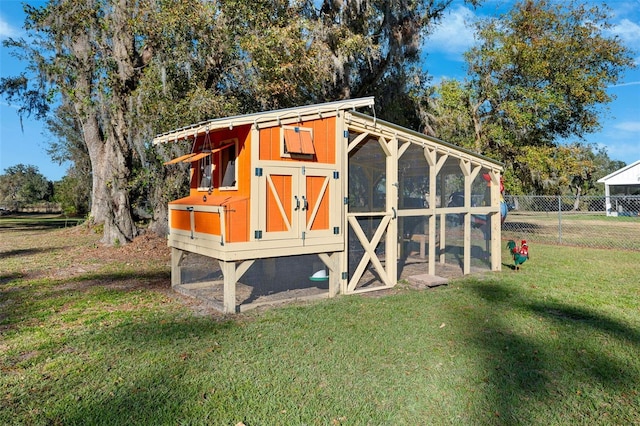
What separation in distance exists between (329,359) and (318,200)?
2924 mm

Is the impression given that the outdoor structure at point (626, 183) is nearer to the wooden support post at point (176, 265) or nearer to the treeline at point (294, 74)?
the treeline at point (294, 74)

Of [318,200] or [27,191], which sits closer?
[318,200]

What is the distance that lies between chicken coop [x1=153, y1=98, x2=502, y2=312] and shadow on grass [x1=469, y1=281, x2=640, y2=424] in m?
2.44

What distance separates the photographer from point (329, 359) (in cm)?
404

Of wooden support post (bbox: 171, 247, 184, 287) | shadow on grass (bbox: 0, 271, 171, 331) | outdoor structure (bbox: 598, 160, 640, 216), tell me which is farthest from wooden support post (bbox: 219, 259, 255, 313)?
outdoor structure (bbox: 598, 160, 640, 216)

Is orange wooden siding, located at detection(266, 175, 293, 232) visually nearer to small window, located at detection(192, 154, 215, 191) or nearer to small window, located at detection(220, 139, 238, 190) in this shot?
small window, located at detection(220, 139, 238, 190)

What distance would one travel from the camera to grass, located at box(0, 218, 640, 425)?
309 cm

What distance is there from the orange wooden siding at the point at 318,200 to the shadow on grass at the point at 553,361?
2624 millimetres

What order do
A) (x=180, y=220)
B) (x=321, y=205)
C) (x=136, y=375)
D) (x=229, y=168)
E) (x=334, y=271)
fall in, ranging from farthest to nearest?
(x=180, y=220)
(x=334, y=271)
(x=321, y=205)
(x=229, y=168)
(x=136, y=375)

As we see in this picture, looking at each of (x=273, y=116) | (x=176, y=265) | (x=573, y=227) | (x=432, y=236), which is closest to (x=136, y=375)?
(x=273, y=116)

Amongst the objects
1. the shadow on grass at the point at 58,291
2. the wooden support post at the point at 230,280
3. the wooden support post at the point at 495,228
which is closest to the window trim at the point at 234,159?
the wooden support post at the point at 230,280

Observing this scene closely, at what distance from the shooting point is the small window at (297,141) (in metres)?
6.12

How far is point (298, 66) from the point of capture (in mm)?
10680

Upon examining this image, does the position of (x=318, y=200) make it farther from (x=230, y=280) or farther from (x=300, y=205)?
(x=230, y=280)
